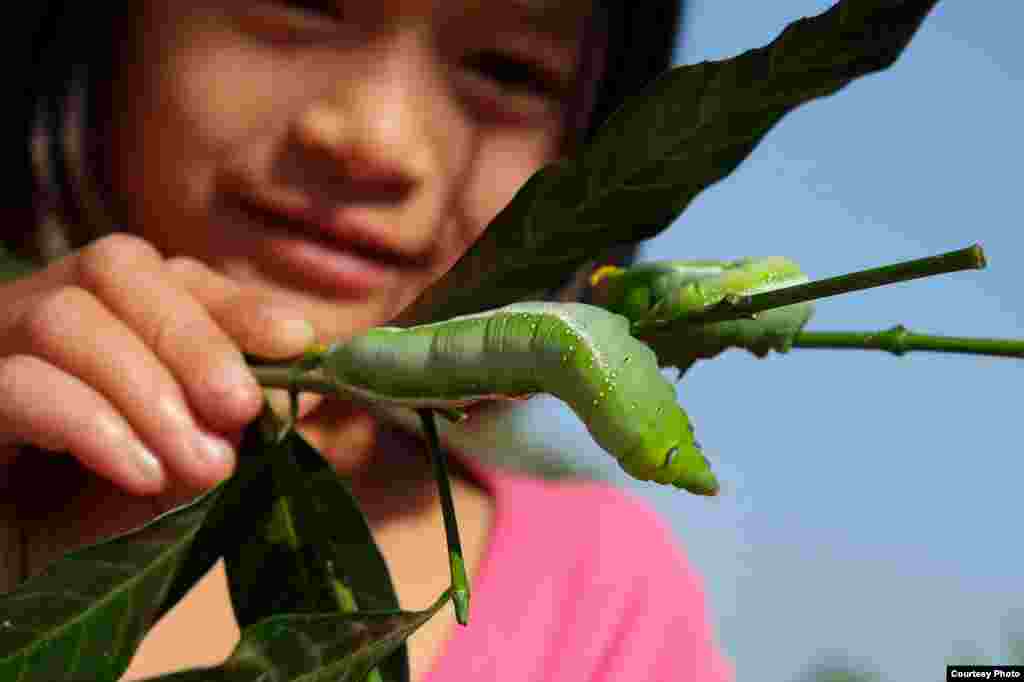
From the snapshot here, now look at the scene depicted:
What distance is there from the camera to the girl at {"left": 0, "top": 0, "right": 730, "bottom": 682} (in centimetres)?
34

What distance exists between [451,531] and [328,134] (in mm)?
325

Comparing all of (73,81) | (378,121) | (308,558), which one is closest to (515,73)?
(378,121)

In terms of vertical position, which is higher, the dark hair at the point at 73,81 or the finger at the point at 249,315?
the dark hair at the point at 73,81

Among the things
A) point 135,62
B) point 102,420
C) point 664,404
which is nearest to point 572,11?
point 135,62

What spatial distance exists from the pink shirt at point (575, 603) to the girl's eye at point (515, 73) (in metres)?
0.28

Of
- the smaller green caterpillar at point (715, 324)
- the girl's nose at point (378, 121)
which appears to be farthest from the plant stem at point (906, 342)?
the girl's nose at point (378, 121)

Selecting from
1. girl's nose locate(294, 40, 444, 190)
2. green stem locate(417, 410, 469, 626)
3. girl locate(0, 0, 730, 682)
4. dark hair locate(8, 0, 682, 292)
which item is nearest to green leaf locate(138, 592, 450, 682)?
green stem locate(417, 410, 469, 626)

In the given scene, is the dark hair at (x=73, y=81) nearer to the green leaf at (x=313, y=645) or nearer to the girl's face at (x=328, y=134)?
the girl's face at (x=328, y=134)

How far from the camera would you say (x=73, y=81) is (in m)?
0.63

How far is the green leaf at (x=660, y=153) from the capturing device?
17cm

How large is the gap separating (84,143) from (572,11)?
295 millimetres

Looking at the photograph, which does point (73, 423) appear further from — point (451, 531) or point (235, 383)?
point (451, 531)

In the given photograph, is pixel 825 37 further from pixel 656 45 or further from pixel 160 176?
pixel 656 45

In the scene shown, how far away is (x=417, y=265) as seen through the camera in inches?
21.4
